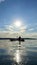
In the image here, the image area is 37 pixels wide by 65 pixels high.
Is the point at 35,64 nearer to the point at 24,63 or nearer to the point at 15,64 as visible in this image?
the point at 24,63

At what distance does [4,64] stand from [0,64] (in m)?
0.65

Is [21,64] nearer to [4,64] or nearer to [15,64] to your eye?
[15,64]

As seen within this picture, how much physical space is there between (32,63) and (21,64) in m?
2.18

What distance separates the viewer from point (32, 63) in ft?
77.2

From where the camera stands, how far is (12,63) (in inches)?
912

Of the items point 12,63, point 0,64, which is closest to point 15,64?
point 12,63

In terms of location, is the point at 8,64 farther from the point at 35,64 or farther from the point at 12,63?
the point at 35,64

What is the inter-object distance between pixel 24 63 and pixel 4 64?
3288mm

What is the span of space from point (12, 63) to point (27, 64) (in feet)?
8.27

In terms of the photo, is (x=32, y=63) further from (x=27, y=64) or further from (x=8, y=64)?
(x=8, y=64)

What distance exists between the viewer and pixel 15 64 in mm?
22453

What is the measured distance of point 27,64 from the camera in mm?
22547

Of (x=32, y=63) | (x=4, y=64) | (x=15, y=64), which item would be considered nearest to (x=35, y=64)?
(x=32, y=63)

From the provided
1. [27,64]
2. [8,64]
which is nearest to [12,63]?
[8,64]
